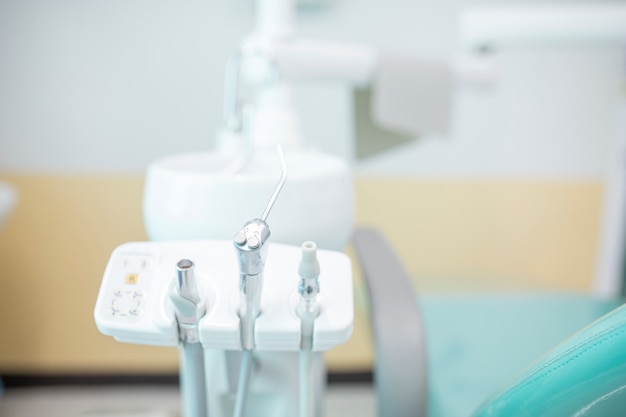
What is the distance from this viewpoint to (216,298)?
0.38 metres

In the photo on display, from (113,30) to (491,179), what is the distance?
1.17 metres

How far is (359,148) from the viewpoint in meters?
0.90

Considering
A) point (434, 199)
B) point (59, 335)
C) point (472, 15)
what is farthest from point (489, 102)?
point (59, 335)

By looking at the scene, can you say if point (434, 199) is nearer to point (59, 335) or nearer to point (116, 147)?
point (116, 147)

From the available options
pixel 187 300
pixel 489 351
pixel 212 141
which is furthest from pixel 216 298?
pixel 212 141

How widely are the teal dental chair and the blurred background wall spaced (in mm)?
278

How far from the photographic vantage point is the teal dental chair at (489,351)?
35 centimetres

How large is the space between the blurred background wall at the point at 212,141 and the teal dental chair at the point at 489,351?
28 centimetres

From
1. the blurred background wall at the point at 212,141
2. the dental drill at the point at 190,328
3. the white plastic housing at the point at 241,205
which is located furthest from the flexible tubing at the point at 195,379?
the blurred background wall at the point at 212,141

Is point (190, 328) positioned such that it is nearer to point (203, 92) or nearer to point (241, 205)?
point (241, 205)

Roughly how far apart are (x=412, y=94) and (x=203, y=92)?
64 centimetres

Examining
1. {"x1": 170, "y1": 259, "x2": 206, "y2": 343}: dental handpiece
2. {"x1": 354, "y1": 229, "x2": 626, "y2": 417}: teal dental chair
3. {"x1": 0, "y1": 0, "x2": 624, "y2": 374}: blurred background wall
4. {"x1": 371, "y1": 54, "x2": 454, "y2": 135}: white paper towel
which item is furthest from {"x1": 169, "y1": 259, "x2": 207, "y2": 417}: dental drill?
{"x1": 0, "y1": 0, "x2": 624, "y2": 374}: blurred background wall

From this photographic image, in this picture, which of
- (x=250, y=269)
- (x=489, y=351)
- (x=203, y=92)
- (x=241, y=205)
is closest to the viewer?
(x=250, y=269)

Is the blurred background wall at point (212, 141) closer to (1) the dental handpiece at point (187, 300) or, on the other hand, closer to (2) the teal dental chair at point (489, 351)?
(2) the teal dental chair at point (489, 351)
